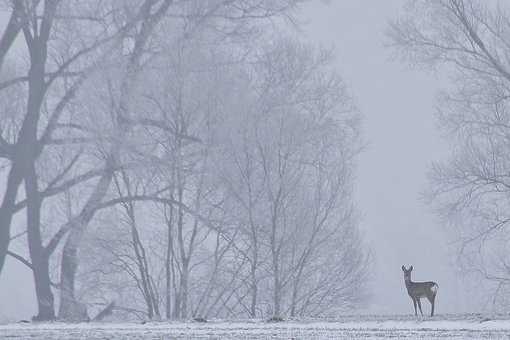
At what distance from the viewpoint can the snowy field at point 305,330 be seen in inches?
601

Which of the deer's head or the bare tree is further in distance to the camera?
the bare tree

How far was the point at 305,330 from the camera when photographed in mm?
16562

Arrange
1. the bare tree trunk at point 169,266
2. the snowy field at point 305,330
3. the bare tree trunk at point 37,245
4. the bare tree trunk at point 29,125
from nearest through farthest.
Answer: the snowy field at point 305,330, the bare tree trunk at point 169,266, the bare tree trunk at point 37,245, the bare tree trunk at point 29,125

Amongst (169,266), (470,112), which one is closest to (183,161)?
(169,266)

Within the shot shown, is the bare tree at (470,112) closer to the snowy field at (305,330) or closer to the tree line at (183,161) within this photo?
the tree line at (183,161)

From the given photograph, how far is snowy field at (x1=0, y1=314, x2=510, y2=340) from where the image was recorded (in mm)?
15273

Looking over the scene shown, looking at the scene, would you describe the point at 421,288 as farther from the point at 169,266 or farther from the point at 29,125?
the point at 29,125

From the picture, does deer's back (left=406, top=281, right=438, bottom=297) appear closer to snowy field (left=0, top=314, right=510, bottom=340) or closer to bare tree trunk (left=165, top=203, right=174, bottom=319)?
snowy field (left=0, top=314, right=510, bottom=340)

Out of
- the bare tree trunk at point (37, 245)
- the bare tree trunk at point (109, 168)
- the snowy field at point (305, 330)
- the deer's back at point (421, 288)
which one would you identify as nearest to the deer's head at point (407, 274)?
the deer's back at point (421, 288)

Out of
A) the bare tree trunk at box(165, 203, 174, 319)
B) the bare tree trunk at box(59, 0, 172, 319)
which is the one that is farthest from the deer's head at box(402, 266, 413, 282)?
the bare tree trunk at box(59, 0, 172, 319)

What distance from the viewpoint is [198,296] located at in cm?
2730

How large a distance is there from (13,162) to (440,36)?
11866mm

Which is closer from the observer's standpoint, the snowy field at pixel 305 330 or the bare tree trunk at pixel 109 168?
the snowy field at pixel 305 330

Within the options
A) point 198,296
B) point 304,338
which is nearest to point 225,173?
point 198,296
